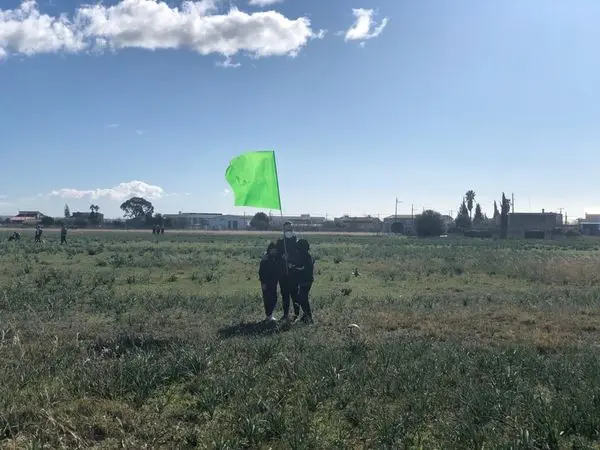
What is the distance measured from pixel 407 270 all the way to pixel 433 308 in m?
11.3

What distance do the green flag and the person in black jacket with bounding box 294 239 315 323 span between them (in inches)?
39.0

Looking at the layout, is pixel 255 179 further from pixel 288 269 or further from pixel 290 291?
pixel 290 291

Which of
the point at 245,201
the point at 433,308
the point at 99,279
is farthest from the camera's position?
the point at 99,279

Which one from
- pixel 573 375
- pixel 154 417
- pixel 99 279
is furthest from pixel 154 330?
pixel 99 279

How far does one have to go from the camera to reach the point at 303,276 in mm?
10828

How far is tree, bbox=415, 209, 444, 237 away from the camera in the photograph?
9050 cm

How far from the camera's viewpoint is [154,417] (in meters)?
5.23

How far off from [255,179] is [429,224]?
270 feet

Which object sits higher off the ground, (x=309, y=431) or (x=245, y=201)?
(x=245, y=201)

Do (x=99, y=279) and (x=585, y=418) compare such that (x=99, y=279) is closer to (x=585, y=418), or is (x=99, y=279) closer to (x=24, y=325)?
(x=24, y=325)

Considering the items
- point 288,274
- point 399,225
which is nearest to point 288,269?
point 288,274

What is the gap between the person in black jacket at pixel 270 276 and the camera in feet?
34.9

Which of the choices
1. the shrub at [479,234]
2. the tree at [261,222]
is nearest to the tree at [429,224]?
the shrub at [479,234]

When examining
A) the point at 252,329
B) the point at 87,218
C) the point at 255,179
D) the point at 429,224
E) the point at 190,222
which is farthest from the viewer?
the point at 190,222
